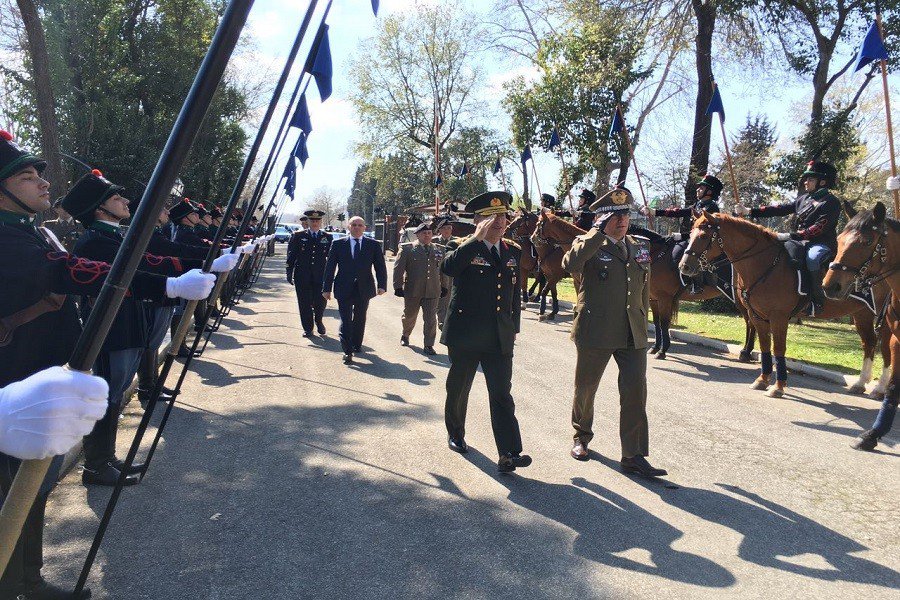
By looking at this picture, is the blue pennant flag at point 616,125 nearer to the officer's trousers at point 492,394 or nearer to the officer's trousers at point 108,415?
the officer's trousers at point 492,394

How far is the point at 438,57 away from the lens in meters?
47.2

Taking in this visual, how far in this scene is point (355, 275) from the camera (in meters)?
9.74

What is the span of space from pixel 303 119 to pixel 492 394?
5155 millimetres

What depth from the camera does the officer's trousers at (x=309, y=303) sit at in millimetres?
11539

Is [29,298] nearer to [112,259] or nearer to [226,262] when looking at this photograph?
[112,259]

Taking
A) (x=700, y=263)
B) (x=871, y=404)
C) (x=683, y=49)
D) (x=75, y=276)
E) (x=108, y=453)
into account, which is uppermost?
(x=683, y=49)

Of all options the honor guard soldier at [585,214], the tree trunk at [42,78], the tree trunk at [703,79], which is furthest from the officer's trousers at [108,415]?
the tree trunk at [703,79]

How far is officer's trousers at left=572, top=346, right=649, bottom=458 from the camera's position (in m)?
5.10

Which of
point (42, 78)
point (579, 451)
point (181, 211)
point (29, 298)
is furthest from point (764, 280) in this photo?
point (42, 78)

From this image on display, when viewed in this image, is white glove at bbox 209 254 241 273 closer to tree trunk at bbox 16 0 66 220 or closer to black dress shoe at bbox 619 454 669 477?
black dress shoe at bbox 619 454 669 477

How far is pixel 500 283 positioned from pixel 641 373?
1.35 metres

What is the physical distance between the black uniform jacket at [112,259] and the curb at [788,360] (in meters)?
8.22

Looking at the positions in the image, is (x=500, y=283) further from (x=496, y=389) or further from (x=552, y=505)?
(x=552, y=505)

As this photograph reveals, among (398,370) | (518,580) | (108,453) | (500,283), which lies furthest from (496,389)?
(398,370)
